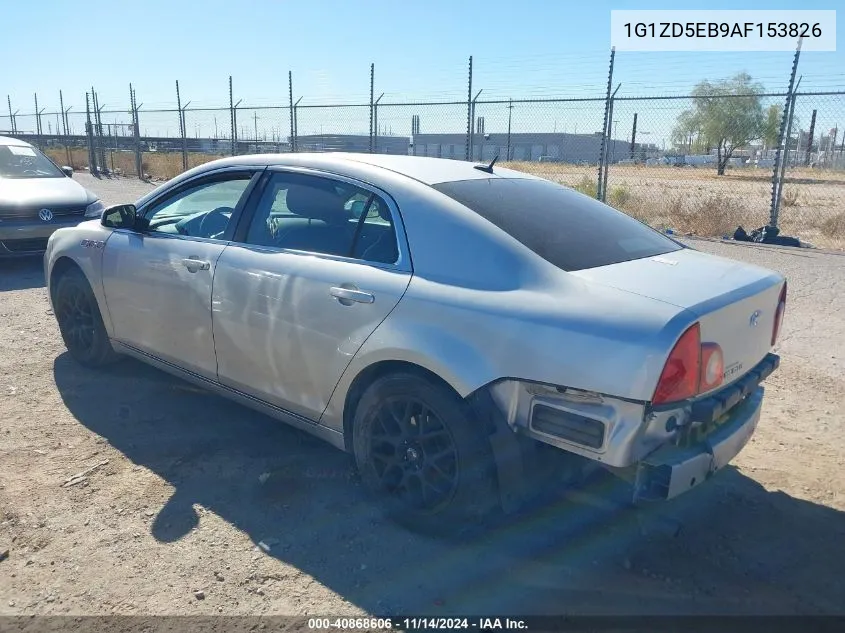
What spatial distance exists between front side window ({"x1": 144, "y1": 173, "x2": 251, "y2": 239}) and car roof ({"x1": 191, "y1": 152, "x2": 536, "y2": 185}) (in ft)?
0.69

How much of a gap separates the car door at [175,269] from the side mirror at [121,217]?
0.05m

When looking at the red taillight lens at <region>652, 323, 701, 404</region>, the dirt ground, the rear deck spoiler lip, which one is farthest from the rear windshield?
the dirt ground

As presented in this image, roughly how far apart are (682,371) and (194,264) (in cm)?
259

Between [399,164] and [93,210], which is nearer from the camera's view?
[399,164]

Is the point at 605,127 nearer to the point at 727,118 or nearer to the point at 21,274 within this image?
the point at 21,274

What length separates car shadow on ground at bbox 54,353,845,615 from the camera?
101 inches

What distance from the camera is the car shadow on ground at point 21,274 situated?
748cm

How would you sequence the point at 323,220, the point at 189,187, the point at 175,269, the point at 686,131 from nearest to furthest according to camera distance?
the point at 323,220 < the point at 175,269 < the point at 189,187 < the point at 686,131

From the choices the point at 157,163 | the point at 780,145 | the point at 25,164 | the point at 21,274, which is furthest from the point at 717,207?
the point at 157,163

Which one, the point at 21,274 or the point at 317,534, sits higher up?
the point at 21,274

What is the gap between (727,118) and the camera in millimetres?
24281

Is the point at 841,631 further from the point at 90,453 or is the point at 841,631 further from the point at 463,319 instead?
the point at 90,453

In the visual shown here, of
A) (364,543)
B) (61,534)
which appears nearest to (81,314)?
(61,534)

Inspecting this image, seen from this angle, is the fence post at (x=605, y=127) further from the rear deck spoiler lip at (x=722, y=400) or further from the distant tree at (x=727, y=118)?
the rear deck spoiler lip at (x=722, y=400)
